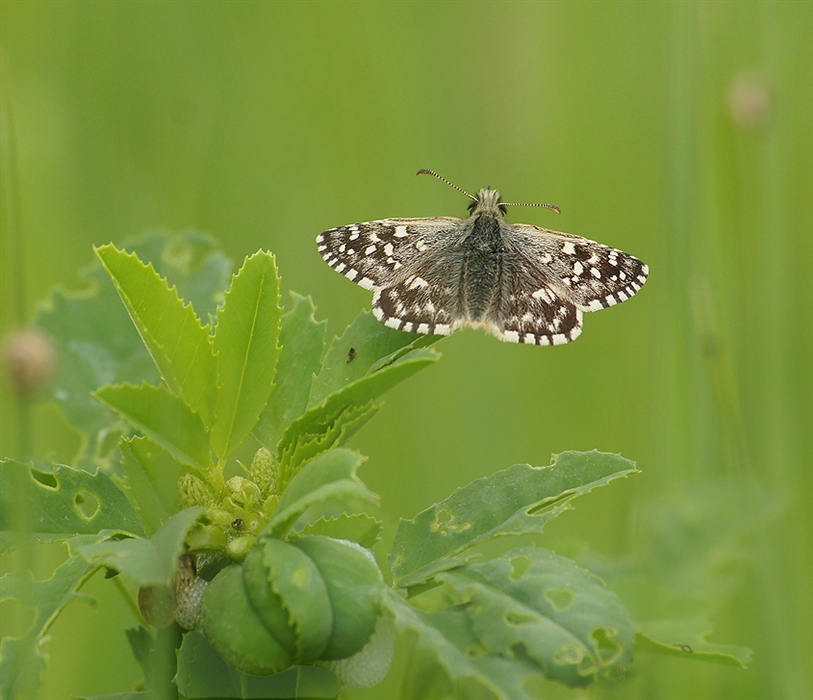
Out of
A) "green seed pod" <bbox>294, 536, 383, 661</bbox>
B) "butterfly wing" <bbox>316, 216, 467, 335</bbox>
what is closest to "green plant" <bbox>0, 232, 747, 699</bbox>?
"green seed pod" <bbox>294, 536, 383, 661</bbox>

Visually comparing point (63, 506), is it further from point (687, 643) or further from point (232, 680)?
point (687, 643)

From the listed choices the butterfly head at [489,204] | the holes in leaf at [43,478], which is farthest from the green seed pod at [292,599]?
the butterfly head at [489,204]

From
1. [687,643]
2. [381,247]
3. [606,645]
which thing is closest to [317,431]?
[606,645]

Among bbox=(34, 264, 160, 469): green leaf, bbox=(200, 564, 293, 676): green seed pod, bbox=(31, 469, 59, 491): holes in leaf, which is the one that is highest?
bbox=(34, 264, 160, 469): green leaf

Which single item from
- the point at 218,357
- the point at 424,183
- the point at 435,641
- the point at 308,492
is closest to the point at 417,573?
the point at 435,641

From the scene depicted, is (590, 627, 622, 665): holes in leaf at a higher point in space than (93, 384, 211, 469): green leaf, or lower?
lower

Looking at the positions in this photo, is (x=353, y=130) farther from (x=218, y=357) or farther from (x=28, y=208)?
(x=218, y=357)

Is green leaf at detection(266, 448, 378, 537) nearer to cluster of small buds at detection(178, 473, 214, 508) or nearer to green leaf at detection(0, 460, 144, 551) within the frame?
cluster of small buds at detection(178, 473, 214, 508)

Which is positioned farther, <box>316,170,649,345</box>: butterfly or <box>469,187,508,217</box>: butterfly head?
<box>469,187,508,217</box>: butterfly head

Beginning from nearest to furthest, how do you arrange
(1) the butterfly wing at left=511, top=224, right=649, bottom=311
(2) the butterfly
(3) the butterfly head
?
(2) the butterfly < (1) the butterfly wing at left=511, top=224, right=649, bottom=311 < (3) the butterfly head
